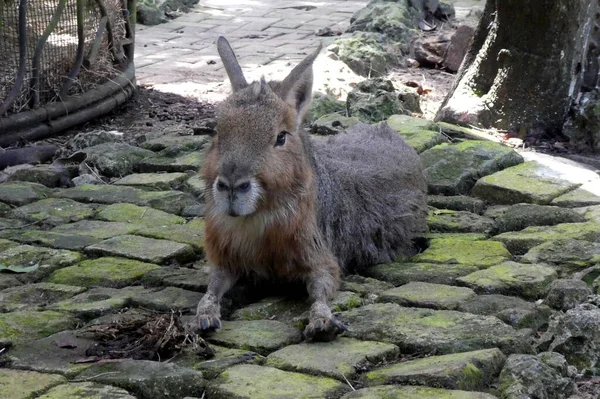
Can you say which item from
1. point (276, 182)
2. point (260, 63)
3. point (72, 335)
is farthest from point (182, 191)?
point (260, 63)

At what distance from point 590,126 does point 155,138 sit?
342 cm

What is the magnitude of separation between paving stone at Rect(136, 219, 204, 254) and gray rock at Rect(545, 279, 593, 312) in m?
1.96

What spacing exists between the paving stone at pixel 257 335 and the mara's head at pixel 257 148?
50cm

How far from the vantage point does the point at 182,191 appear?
6605 millimetres

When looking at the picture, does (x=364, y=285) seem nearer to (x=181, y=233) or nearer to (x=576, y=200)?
(x=181, y=233)

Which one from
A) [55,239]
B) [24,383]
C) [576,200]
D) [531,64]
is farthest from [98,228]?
[531,64]

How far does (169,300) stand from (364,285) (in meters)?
1.00

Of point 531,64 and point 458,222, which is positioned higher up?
point 531,64

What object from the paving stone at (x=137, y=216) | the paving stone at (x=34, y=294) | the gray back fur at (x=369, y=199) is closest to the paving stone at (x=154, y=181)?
the paving stone at (x=137, y=216)

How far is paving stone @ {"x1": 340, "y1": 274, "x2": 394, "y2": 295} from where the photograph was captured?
485cm

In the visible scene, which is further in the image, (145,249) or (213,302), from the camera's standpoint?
(145,249)

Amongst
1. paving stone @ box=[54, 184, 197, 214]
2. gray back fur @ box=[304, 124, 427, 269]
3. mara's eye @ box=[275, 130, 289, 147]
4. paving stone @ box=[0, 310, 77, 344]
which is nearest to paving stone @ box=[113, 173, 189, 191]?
paving stone @ box=[54, 184, 197, 214]

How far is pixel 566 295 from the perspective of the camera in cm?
443

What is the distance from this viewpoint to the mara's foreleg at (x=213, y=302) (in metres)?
4.17
